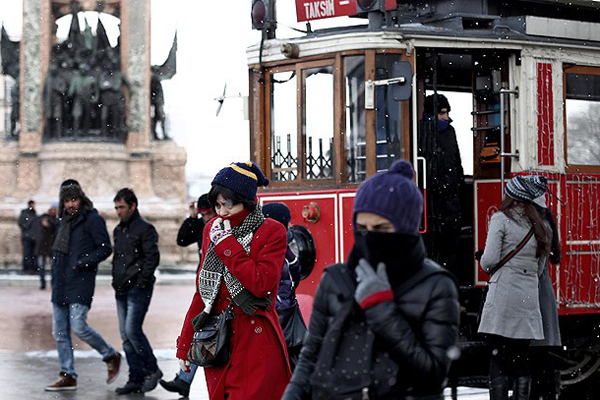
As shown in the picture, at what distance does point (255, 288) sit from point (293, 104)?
4.91m

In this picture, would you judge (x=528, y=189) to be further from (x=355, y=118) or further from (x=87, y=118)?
(x=87, y=118)

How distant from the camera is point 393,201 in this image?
3781 mm

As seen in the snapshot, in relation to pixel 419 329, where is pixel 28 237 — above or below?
below

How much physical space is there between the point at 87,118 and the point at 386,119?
22.4 metres

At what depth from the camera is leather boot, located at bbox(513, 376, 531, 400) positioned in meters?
8.00

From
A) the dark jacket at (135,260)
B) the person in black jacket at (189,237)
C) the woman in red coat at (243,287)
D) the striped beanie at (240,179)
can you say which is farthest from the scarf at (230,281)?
the dark jacket at (135,260)

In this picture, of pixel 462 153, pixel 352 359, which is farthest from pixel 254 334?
pixel 462 153

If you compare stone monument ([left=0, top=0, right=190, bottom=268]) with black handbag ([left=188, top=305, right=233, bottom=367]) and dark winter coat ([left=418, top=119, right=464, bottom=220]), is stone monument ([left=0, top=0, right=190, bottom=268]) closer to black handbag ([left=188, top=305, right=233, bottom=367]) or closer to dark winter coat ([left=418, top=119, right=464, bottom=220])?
dark winter coat ([left=418, top=119, right=464, bottom=220])

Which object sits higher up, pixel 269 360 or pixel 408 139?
pixel 408 139

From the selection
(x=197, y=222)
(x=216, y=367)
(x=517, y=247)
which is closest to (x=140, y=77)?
(x=197, y=222)

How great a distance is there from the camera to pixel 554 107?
33.3 ft

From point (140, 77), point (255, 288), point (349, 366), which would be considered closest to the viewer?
point (349, 366)

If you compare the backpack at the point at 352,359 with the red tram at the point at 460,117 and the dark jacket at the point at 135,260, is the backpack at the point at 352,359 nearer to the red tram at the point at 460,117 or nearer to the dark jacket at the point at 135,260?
the red tram at the point at 460,117

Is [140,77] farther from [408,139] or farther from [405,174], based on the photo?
[405,174]
